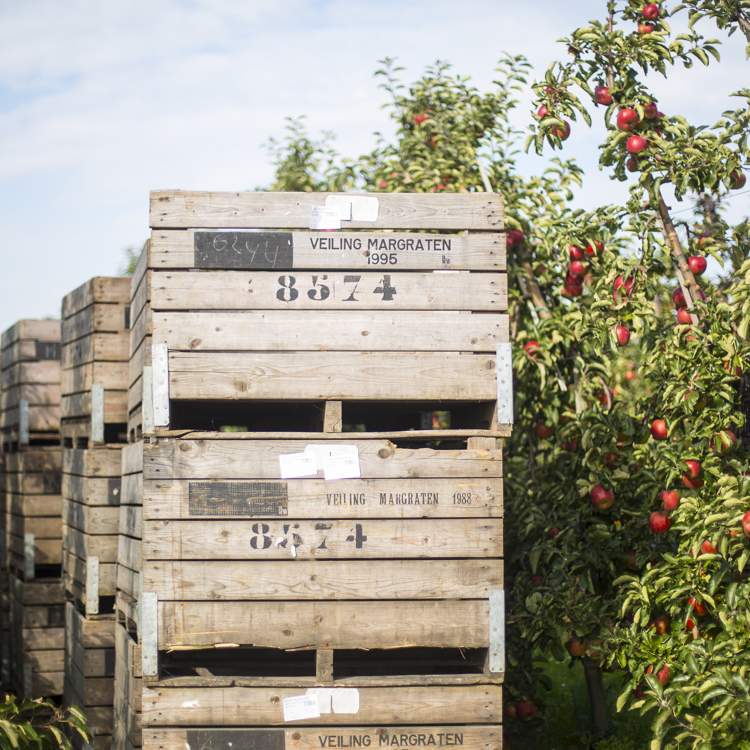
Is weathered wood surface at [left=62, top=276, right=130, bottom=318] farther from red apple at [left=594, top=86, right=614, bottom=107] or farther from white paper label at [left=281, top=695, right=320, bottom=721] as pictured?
red apple at [left=594, top=86, right=614, bottom=107]

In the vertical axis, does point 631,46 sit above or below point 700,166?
above

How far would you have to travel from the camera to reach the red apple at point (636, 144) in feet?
A: 12.5

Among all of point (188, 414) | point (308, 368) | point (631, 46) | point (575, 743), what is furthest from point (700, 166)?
point (575, 743)

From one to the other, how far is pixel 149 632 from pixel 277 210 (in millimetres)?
1663

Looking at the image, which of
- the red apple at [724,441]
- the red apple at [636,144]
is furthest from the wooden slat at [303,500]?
the red apple at [636,144]

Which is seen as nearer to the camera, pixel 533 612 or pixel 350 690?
pixel 350 690

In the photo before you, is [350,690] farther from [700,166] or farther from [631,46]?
[631,46]

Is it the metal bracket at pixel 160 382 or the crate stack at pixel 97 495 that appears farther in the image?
the crate stack at pixel 97 495

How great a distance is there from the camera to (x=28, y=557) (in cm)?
579

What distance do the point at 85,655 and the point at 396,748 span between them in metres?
2.13

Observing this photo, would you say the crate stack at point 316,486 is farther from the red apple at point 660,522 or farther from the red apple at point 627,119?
the red apple at point 627,119

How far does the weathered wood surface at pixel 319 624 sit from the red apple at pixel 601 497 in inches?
52.6

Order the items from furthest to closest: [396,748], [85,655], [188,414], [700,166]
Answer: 1. [85,655]
2. [188,414]
3. [700,166]
4. [396,748]

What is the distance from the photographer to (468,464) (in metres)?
3.17
